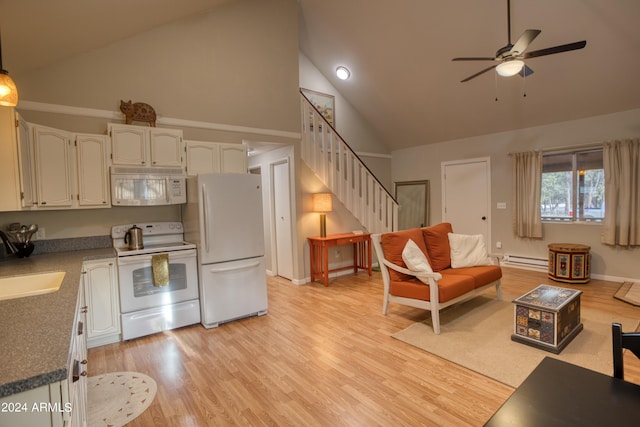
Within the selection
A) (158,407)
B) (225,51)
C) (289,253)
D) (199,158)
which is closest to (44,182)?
(199,158)

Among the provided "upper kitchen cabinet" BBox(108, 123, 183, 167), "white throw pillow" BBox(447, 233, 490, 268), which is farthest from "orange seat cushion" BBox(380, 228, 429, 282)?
"upper kitchen cabinet" BBox(108, 123, 183, 167)

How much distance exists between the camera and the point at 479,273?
11.9ft

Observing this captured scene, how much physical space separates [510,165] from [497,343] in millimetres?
3986

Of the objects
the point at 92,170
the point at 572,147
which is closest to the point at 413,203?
the point at 572,147

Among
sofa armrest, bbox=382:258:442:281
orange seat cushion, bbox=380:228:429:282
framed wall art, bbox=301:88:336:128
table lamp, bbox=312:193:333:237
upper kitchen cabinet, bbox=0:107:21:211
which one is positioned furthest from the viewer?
framed wall art, bbox=301:88:336:128

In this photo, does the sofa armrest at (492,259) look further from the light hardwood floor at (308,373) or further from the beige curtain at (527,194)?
the beige curtain at (527,194)

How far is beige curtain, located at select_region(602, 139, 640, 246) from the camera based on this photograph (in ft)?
14.8

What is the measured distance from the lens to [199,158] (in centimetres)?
383

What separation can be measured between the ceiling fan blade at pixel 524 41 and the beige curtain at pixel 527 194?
3.07 metres

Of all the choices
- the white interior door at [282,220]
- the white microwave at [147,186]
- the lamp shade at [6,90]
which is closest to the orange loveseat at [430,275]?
the white interior door at [282,220]

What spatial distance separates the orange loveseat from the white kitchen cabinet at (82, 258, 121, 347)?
272 cm

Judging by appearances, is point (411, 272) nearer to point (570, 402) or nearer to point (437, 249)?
point (437, 249)

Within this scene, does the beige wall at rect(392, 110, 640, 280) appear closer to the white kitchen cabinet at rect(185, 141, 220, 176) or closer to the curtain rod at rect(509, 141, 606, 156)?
the curtain rod at rect(509, 141, 606, 156)

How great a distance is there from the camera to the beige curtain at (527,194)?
5.41m
